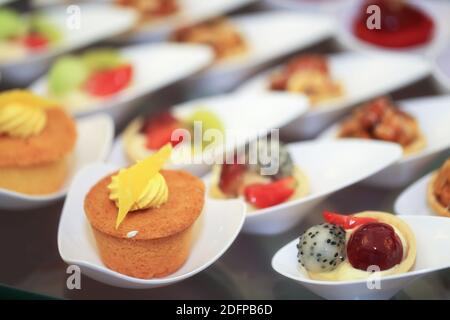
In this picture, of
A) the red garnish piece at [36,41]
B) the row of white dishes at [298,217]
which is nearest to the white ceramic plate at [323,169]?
the row of white dishes at [298,217]

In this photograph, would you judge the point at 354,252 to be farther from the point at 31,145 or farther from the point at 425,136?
the point at 31,145

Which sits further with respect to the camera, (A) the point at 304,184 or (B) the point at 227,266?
(A) the point at 304,184

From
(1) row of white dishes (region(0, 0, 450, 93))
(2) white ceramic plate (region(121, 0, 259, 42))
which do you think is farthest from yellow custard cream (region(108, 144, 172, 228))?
(2) white ceramic plate (region(121, 0, 259, 42))

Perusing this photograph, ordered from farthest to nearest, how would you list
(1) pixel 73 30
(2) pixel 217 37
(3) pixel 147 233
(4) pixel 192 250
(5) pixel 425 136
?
(1) pixel 73 30
(2) pixel 217 37
(5) pixel 425 136
(4) pixel 192 250
(3) pixel 147 233

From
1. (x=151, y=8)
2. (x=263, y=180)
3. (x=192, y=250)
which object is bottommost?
(x=192, y=250)

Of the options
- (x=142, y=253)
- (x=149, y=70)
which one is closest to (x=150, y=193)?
(x=142, y=253)
